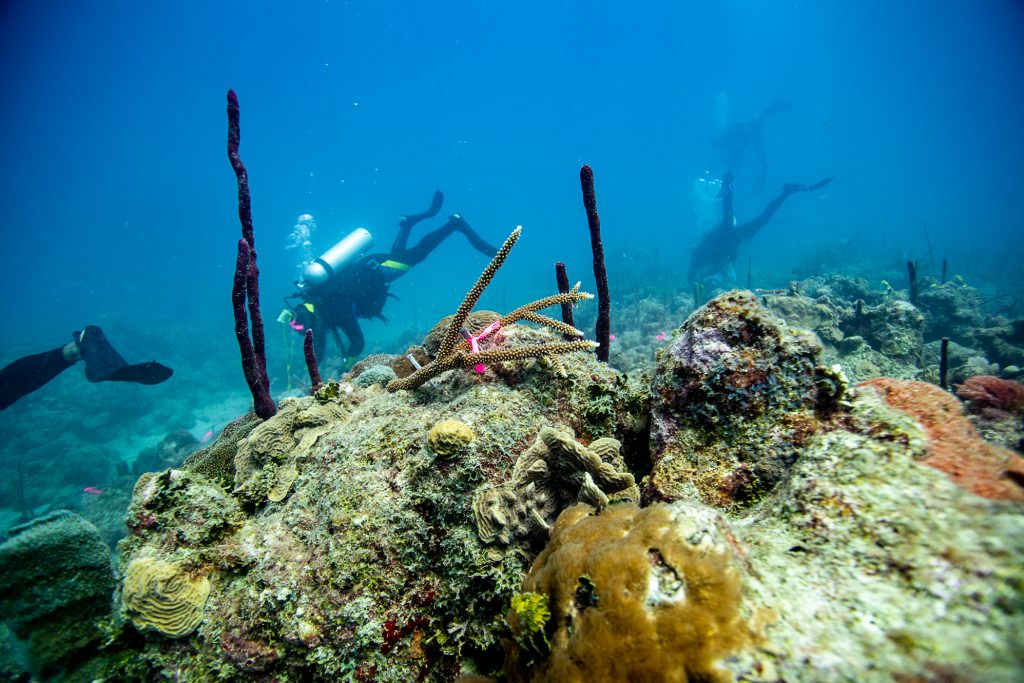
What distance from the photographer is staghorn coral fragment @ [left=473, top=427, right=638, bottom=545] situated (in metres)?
2.08

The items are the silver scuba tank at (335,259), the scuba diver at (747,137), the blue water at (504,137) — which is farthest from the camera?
the blue water at (504,137)

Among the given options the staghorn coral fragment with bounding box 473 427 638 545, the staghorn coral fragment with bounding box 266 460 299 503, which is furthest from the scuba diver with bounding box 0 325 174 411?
the staghorn coral fragment with bounding box 473 427 638 545

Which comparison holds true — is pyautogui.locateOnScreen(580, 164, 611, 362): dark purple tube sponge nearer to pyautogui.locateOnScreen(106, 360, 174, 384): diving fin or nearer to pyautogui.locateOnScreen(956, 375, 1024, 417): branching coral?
pyautogui.locateOnScreen(956, 375, 1024, 417): branching coral

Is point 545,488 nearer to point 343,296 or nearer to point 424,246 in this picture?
point 343,296

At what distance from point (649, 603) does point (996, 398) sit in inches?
125

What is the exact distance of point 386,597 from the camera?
2080 mm

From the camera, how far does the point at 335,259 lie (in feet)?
53.0

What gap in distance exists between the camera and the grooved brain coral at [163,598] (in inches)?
81.1

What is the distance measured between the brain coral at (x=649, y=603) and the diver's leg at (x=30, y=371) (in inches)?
535

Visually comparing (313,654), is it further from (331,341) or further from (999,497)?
(331,341)

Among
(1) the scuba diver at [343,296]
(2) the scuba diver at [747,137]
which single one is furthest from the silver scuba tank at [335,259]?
(2) the scuba diver at [747,137]

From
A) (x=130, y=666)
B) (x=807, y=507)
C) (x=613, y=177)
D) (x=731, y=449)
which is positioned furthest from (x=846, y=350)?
(x=613, y=177)

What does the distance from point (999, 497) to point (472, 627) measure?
2.19 m

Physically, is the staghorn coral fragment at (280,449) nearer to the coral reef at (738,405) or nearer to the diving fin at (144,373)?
the coral reef at (738,405)
